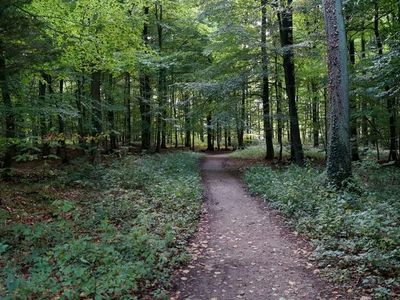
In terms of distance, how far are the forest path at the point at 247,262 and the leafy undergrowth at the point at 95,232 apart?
441 mm

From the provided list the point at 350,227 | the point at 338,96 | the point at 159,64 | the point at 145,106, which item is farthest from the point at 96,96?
the point at 350,227

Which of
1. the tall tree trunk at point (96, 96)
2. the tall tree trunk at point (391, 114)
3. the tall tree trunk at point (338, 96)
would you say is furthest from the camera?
the tall tree trunk at point (96, 96)

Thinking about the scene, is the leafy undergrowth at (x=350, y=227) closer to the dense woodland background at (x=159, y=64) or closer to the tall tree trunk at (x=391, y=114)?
the dense woodland background at (x=159, y=64)

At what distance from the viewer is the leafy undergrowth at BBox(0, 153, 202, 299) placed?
461cm

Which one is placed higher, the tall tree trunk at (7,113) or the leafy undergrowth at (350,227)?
the tall tree trunk at (7,113)

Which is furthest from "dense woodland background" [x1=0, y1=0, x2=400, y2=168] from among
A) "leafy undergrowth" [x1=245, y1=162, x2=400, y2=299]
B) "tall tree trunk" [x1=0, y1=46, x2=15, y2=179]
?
"leafy undergrowth" [x1=245, y1=162, x2=400, y2=299]

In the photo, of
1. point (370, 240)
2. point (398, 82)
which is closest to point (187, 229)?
point (370, 240)

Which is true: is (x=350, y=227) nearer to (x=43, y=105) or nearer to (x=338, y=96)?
(x=338, y=96)

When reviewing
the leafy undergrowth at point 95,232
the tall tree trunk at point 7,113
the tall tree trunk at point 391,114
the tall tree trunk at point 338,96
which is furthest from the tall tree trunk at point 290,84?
the tall tree trunk at point 7,113

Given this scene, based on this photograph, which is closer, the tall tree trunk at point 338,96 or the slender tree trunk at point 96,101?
the tall tree trunk at point 338,96

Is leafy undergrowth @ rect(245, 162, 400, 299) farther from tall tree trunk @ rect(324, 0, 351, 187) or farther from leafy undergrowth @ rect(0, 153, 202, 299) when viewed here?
leafy undergrowth @ rect(0, 153, 202, 299)

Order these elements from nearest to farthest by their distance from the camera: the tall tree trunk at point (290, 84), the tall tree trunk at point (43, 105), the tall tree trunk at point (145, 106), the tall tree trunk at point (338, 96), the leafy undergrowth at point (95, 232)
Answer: the leafy undergrowth at point (95, 232)
the tall tree trunk at point (338, 96)
the tall tree trunk at point (43, 105)
the tall tree trunk at point (290, 84)
the tall tree trunk at point (145, 106)

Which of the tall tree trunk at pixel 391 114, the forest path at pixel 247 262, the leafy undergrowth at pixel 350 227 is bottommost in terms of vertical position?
the forest path at pixel 247 262

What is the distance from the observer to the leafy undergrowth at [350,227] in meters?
5.24
